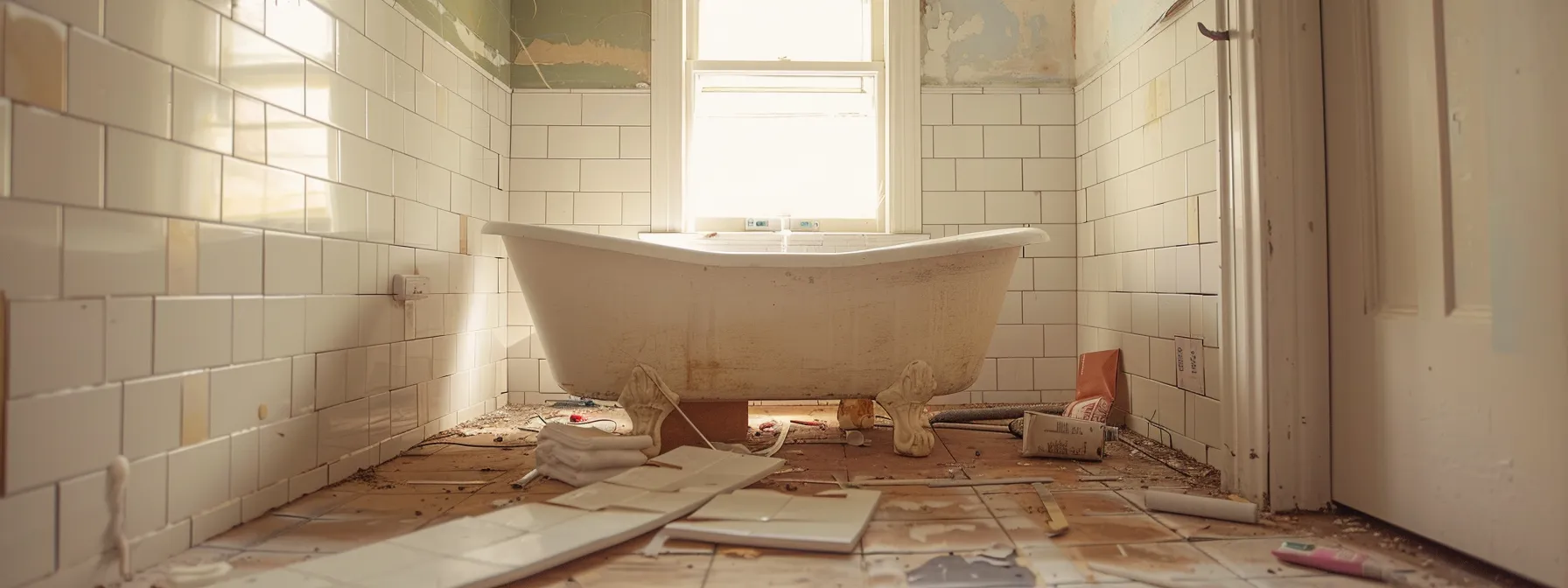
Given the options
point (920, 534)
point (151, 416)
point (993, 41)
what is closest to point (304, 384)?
point (151, 416)

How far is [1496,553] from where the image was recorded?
47.6 inches

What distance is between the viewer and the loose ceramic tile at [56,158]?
3.47 ft

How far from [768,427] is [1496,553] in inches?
71.1

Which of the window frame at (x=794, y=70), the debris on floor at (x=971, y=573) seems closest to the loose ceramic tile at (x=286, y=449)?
the debris on floor at (x=971, y=573)

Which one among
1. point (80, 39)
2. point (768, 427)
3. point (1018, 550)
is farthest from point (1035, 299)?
point (80, 39)

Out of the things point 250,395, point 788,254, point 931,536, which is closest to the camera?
point 931,536

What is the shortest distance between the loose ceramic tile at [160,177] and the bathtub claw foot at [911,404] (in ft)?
5.35

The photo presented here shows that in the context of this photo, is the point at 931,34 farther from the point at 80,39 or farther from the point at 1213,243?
the point at 80,39

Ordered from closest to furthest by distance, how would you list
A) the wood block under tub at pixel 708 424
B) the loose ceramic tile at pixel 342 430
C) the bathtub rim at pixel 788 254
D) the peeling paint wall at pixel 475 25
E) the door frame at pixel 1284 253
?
the door frame at pixel 1284 253, the loose ceramic tile at pixel 342 430, the bathtub rim at pixel 788 254, the wood block under tub at pixel 708 424, the peeling paint wall at pixel 475 25

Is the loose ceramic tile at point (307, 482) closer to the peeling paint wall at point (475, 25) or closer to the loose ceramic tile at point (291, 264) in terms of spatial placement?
the loose ceramic tile at point (291, 264)

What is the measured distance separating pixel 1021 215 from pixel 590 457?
6.59 feet

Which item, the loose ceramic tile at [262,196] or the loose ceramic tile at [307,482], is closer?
the loose ceramic tile at [262,196]

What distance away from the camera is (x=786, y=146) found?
120 inches

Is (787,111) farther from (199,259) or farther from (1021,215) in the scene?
(199,259)
